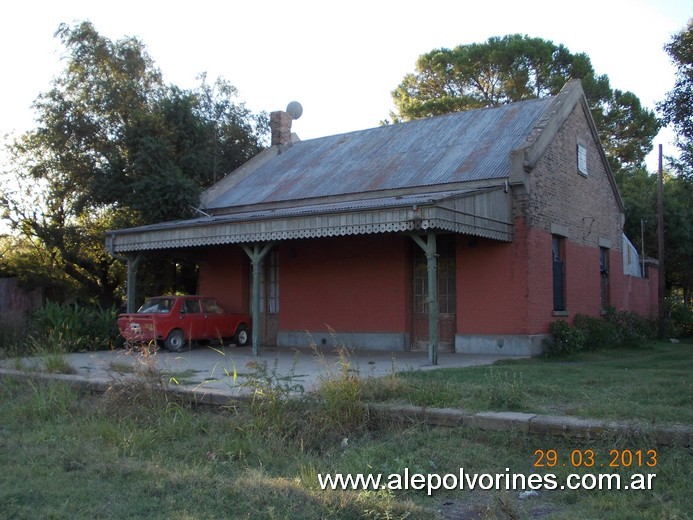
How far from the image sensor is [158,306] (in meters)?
16.8

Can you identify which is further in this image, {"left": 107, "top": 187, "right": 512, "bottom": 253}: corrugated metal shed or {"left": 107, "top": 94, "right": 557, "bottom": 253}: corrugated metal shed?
{"left": 107, "top": 94, "right": 557, "bottom": 253}: corrugated metal shed

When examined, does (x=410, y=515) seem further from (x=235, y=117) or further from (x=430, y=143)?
(x=235, y=117)

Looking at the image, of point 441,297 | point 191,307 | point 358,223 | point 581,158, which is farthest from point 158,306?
point 581,158

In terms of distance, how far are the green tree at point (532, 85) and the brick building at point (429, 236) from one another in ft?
38.9

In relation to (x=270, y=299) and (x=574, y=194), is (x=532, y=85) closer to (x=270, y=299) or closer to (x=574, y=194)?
(x=574, y=194)

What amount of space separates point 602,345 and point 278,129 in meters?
13.5

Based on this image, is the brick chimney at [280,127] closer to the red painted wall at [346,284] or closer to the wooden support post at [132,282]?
the red painted wall at [346,284]

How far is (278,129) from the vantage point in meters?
24.4

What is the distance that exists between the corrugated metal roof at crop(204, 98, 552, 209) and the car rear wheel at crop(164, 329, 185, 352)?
191 inches

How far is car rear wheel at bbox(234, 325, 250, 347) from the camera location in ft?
61.3

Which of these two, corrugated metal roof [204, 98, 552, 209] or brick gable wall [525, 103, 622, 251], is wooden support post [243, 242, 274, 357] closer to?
corrugated metal roof [204, 98, 552, 209]

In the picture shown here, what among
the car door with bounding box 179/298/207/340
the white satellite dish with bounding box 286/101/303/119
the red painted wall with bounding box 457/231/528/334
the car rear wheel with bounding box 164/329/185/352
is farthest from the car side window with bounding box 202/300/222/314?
the white satellite dish with bounding box 286/101/303/119

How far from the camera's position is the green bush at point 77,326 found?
16.0 m

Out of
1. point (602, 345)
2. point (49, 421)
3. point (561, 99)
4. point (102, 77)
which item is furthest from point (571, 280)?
point (102, 77)
